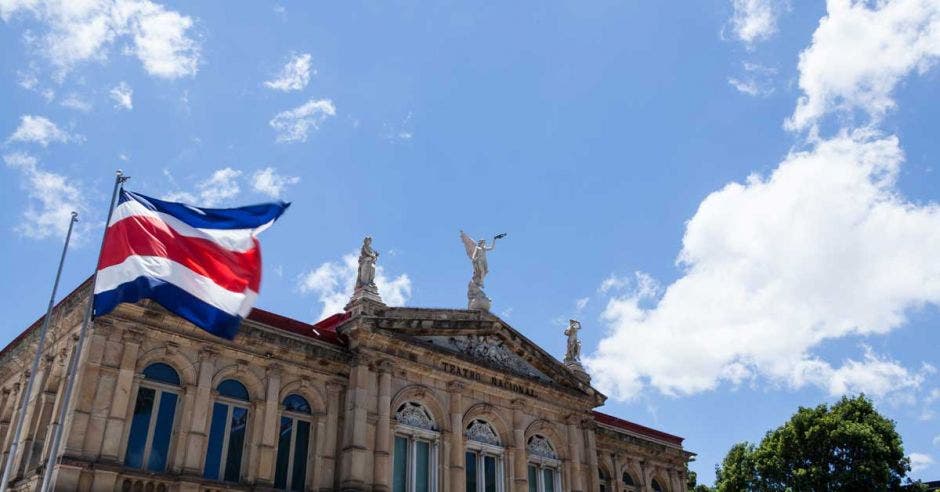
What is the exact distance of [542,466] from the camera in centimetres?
2981

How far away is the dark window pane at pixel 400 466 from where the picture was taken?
25297 millimetres

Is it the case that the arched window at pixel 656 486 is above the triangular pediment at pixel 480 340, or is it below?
below

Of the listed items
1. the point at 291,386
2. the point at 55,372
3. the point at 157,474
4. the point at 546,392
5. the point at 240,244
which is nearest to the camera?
the point at 240,244

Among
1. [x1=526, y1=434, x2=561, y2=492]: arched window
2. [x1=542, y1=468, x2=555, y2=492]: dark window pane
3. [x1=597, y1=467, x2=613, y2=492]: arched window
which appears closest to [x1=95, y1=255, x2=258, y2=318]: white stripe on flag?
[x1=526, y1=434, x2=561, y2=492]: arched window

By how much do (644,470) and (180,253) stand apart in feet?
88.2

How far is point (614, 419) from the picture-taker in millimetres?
35812

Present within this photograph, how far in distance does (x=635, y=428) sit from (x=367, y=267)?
16.9m

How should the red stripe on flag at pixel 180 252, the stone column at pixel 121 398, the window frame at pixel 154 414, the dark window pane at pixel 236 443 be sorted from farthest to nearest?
the dark window pane at pixel 236 443 → the window frame at pixel 154 414 → the stone column at pixel 121 398 → the red stripe on flag at pixel 180 252

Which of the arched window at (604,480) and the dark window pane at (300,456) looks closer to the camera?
the dark window pane at (300,456)

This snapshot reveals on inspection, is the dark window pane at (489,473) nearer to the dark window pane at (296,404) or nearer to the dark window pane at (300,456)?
the dark window pane at (300,456)

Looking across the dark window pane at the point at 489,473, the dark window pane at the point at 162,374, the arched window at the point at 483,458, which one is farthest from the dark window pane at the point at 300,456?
the dark window pane at the point at 489,473

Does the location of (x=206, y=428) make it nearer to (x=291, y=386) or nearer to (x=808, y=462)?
(x=291, y=386)

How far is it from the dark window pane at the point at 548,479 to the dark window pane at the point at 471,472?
3.53 m

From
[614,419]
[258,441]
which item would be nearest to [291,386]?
[258,441]
